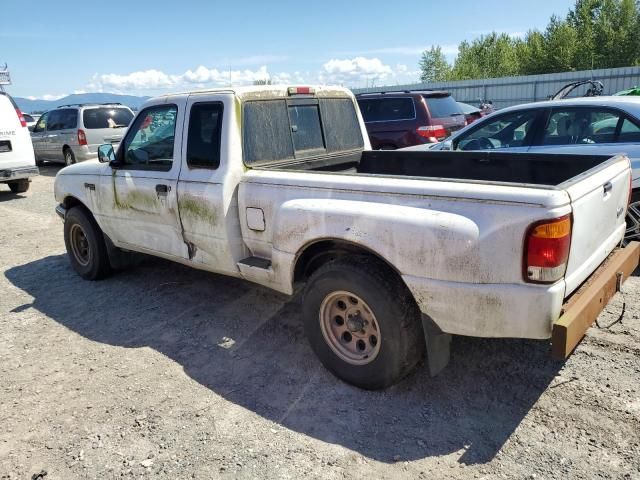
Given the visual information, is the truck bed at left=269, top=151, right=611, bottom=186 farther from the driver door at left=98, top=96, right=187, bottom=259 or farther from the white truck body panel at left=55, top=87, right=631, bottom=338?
the driver door at left=98, top=96, right=187, bottom=259

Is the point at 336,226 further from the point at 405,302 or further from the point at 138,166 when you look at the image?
the point at 138,166

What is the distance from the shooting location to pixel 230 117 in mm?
3814

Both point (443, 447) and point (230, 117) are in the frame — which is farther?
point (230, 117)

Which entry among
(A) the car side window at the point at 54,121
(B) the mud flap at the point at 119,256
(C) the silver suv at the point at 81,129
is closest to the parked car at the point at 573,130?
(B) the mud flap at the point at 119,256

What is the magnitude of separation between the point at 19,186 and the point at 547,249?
40.6 feet

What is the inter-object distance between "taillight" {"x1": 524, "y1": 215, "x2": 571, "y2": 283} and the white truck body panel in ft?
0.13

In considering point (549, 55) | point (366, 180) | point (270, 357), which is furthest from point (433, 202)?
point (549, 55)

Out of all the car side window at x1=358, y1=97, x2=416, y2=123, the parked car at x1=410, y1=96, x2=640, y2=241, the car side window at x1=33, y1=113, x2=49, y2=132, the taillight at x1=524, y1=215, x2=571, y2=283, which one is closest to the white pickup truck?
the taillight at x1=524, y1=215, x2=571, y2=283

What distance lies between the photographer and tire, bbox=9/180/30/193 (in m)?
11.7

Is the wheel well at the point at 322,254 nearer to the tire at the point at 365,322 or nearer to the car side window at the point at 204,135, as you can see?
the tire at the point at 365,322

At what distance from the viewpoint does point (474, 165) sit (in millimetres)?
4238

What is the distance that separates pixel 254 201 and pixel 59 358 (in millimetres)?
1972

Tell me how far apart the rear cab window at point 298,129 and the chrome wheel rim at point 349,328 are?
1.31 meters

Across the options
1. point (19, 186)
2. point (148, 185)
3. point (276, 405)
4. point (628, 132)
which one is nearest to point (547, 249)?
point (276, 405)
